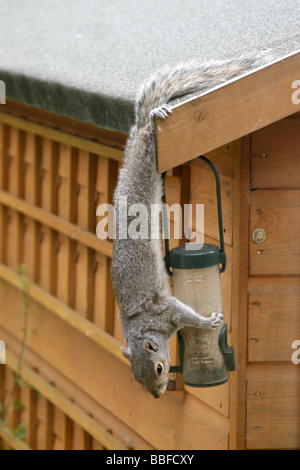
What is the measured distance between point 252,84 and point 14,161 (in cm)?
324

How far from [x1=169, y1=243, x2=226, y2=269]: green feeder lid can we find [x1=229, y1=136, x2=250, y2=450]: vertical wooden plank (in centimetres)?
39

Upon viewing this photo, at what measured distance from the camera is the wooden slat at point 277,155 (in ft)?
10.2

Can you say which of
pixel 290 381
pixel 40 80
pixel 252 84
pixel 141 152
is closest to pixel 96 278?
pixel 40 80

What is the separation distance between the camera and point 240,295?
319cm

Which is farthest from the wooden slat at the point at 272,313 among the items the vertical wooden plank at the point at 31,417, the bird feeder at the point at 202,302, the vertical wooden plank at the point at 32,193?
the vertical wooden plank at the point at 31,417

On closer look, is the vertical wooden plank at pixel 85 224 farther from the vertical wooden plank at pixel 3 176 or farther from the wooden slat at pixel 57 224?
the vertical wooden plank at pixel 3 176

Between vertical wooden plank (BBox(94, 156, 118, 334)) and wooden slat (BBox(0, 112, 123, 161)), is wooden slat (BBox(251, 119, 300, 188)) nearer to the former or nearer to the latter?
wooden slat (BBox(0, 112, 123, 161))

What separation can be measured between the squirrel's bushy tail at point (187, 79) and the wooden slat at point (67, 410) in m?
2.13

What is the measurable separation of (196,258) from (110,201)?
5.26 feet

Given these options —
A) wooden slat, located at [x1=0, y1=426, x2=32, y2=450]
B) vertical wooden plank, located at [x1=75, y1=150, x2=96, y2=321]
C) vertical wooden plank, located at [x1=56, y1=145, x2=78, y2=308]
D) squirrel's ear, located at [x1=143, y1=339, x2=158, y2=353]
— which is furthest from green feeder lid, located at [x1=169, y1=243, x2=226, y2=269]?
wooden slat, located at [x1=0, y1=426, x2=32, y2=450]

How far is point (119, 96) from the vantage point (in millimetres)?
3217

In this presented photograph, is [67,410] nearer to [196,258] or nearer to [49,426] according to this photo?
[49,426]

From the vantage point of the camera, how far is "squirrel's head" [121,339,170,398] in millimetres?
2896
